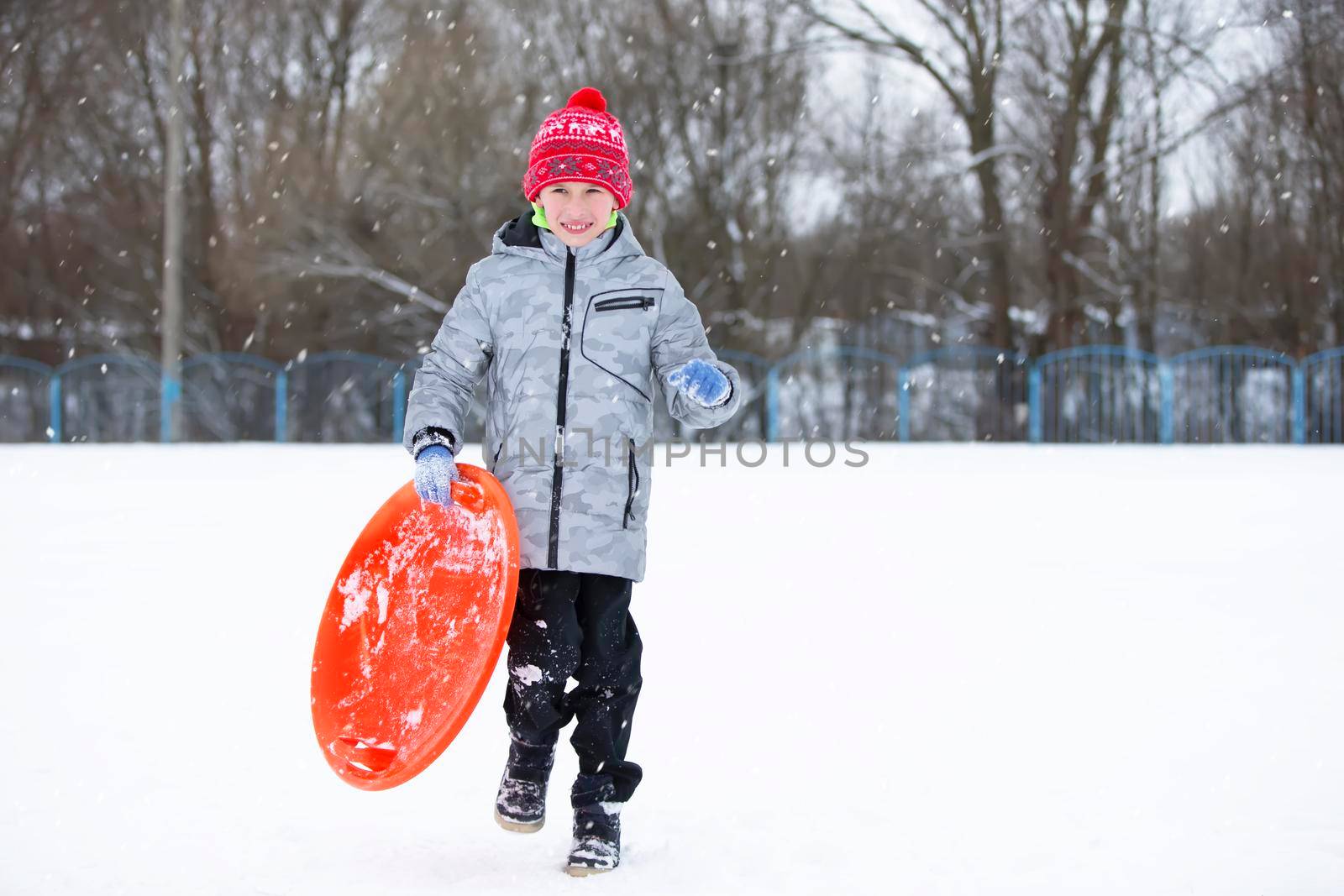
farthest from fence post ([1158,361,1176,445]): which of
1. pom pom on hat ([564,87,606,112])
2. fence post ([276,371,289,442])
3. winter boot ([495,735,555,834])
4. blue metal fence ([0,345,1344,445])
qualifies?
winter boot ([495,735,555,834])

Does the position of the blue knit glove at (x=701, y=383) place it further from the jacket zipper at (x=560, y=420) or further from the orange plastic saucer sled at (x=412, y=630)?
the orange plastic saucer sled at (x=412, y=630)

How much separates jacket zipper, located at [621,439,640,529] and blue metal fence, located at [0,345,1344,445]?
46.1 ft

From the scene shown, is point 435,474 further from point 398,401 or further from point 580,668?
point 398,401

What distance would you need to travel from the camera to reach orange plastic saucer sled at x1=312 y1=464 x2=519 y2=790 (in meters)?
2.52

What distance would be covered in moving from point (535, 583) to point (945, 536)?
468 centimetres

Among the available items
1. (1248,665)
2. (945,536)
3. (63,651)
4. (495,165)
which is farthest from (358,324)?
(1248,665)

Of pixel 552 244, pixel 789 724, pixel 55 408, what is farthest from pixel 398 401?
pixel 552 244

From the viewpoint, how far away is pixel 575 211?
8.78 feet

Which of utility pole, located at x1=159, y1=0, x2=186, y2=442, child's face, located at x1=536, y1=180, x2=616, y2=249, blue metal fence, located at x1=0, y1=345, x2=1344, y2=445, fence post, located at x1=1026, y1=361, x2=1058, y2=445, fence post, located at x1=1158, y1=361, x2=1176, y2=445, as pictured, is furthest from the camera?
blue metal fence, located at x1=0, y1=345, x2=1344, y2=445

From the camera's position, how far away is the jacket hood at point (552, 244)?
270cm

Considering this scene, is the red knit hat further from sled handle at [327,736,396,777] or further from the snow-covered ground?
the snow-covered ground

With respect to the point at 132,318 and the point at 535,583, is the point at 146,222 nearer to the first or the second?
the point at 132,318

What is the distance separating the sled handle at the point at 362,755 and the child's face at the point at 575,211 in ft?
3.72

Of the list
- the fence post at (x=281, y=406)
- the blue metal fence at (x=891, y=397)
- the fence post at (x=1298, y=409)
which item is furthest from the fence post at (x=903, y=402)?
the fence post at (x=281, y=406)
